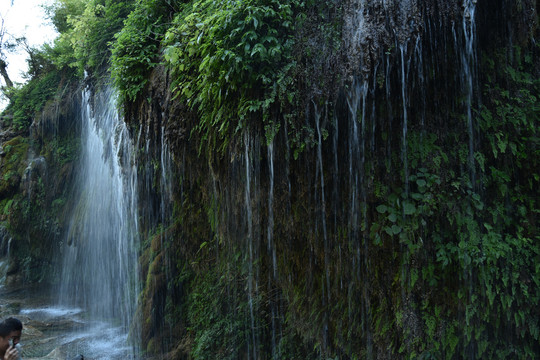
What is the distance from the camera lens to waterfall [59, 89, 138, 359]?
397 inches

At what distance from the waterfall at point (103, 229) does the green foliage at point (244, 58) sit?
4.20 metres

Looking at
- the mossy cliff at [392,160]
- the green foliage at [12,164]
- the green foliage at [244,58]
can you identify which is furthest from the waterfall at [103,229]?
the mossy cliff at [392,160]

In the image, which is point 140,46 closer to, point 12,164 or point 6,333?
point 6,333

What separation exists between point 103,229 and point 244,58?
10004 mm

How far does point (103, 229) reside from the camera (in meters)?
12.7

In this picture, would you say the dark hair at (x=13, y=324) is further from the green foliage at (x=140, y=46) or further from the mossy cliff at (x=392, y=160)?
the green foliage at (x=140, y=46)

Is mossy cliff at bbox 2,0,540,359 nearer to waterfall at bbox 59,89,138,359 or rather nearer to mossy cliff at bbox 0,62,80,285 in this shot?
waterfall at bbox 59,89,138,359

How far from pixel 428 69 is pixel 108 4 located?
34.0 ft

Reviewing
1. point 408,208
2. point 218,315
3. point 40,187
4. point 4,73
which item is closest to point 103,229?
point 40,187

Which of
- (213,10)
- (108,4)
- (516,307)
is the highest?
(108,4)

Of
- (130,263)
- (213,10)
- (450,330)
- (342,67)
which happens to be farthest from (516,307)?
(130,263)

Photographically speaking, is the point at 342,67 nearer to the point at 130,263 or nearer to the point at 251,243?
the point at 251,243

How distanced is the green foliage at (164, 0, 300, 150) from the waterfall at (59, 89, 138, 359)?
4.20m

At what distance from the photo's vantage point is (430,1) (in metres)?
4.29
